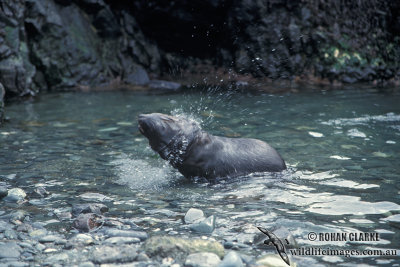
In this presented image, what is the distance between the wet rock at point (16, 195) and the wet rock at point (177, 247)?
1.76 meters

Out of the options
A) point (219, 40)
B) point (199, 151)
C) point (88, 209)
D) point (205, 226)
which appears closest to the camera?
point (205, 226)

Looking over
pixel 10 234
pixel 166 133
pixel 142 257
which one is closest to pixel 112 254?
pixel 142 257

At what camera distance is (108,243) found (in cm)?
355

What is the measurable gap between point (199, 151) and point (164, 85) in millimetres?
7630

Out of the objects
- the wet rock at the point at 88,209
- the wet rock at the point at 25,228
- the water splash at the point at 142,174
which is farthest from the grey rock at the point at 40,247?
the water splash at the point at 142,174

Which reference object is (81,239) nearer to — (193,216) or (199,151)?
(193,216)

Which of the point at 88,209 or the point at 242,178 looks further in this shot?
the point at 242,178

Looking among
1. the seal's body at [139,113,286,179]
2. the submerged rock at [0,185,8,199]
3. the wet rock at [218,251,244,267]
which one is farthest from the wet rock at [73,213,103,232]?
the seal's body at [139,113,286,179]

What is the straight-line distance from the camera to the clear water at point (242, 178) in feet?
13.1

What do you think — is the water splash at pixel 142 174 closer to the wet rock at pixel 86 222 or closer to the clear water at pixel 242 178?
the clear water at pixel 242 178

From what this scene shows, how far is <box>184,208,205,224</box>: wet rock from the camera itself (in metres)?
4.04

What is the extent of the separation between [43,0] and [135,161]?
785 centimetres

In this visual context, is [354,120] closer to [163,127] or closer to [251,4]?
→ [163,127]

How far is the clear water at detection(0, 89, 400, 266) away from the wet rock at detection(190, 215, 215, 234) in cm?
5
